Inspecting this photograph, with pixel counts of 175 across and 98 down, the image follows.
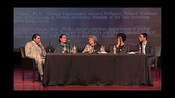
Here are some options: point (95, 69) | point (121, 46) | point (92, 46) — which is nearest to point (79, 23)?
point (92, 46)

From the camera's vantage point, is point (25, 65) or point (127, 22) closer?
point (25, 65)

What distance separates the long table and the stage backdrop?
2801 mm

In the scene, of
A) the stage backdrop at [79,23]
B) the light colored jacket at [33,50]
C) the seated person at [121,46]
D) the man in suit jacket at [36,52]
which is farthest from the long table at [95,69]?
the stage backdrop at [79,23]

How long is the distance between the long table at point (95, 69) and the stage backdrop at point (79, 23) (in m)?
2.80

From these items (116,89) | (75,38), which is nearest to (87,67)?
(116,89)

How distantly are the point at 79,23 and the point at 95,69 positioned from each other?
3107mm

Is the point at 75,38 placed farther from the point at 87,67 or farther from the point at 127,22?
the point at 87,67

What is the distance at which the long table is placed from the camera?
23.9 feet

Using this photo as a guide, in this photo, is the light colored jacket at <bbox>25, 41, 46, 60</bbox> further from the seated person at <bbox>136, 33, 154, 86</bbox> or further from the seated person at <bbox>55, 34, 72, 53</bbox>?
the seated person at <bbox>136, 33, 154, 86</bbox>

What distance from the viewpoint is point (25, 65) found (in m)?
7.92
